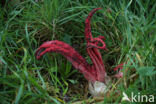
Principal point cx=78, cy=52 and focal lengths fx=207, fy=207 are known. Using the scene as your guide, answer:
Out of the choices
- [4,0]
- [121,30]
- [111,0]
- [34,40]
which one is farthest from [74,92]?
[4,0]

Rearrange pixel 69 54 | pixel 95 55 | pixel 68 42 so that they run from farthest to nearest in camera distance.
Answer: pixel 68 42 → pixel 95 55 → pixel 69 54

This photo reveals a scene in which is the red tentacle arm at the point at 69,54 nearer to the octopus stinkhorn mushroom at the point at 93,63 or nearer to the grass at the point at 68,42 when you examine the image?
the octopus stinkhorn mushroom at the point at 93,63

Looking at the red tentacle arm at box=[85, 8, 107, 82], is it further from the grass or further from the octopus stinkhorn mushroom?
the grass

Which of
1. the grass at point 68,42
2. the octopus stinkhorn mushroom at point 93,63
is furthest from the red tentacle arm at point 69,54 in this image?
the grass at point 68,42

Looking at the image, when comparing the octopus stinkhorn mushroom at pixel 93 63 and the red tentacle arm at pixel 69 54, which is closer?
the red tentacle arm at pixel 69 54

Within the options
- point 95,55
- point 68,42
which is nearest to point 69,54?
point 95,55

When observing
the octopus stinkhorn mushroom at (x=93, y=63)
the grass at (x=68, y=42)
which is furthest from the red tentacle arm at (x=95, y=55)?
the grass at (x=68, y=42)

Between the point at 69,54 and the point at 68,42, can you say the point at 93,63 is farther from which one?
the point at 68,42

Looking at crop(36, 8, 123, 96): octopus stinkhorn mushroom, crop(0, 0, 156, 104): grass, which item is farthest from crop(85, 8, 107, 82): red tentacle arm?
crop(0, 0, 156, 104): grass
